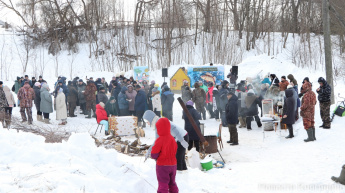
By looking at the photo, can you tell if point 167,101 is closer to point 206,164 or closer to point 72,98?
point 72,98

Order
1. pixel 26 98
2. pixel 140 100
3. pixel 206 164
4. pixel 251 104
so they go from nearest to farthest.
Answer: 1. pixel 206 164
2. pixel 251 104
3. pixel 140 100
4. pixel 26 98

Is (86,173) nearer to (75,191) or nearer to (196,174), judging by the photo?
(75,191)

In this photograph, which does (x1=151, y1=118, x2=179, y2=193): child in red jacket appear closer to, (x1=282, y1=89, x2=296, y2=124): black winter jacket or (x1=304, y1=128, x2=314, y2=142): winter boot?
(x1=304, y1=128, x2=314, y2=142): winter boot

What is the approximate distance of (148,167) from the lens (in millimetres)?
7027

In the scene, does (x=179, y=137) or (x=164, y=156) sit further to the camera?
(x=179, y=137)

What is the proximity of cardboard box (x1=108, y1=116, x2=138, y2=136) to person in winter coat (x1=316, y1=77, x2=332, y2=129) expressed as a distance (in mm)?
6272

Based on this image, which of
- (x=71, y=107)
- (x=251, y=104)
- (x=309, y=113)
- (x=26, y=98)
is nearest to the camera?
(x=309, y=113)

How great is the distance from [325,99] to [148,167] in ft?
22.0

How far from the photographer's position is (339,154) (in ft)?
29.8

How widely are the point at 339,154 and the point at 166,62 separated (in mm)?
23622

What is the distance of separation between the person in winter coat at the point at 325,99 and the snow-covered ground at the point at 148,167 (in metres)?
0.30

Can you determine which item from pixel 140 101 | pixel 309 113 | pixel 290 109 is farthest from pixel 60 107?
pixel 309 113

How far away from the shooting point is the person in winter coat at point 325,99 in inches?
432

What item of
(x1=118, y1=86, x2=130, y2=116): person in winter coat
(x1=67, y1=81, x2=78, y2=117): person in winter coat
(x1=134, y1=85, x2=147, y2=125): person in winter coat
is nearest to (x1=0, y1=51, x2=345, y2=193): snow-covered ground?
(x1=134, y1=85, x2=147, y2=125): person in winter coat
